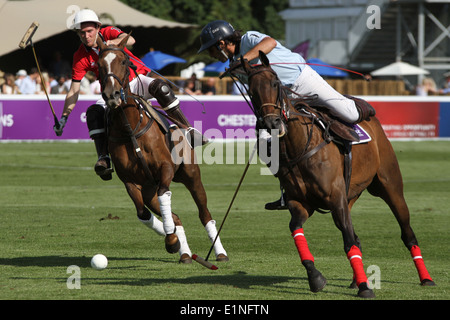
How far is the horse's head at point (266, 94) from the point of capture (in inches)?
298

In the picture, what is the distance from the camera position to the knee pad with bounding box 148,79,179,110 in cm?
1038

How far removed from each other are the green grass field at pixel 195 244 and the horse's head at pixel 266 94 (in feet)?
5.27

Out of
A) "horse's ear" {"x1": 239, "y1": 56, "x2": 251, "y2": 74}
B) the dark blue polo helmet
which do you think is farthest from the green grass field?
the dark blue polo helmet

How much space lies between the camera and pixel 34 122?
84.7 ft

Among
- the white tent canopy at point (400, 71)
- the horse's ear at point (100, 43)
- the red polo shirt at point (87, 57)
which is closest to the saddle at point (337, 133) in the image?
the horse's ear at point (100, 43)

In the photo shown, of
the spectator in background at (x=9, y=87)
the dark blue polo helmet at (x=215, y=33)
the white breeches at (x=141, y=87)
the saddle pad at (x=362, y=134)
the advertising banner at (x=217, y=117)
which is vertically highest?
the dark blue polo helmet at (x=215, y=33)

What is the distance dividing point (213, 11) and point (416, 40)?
14.6 m

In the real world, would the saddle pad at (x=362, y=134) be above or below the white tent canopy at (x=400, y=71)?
above

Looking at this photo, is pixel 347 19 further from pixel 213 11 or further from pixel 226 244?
pixel 226 244

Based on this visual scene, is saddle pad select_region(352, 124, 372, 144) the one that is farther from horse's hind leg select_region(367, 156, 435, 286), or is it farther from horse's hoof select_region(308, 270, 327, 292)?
horse's hoof select_region(308, 270, 327, 292)

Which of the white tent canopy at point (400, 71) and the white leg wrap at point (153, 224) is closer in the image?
the white leg wrap at point (153, 224)

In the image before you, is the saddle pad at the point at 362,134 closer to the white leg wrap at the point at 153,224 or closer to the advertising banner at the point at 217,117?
the white leg wrap at the point at 153,224

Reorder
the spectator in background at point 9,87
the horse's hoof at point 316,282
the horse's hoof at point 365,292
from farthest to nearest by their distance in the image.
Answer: the spectator in background at point 9,87 → the horse's hoof at point 316,282 → the horse's hoof at point 365,292
